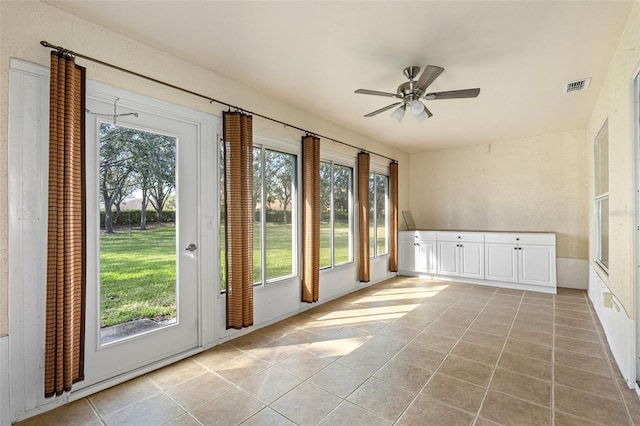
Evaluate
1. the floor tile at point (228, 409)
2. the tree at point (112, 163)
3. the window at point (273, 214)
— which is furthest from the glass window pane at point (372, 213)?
the tree at point (112, 163)

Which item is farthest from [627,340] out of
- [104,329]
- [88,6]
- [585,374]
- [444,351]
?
[88,6]

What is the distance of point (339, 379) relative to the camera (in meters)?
2.31

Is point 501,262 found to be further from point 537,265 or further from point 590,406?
point 590,406

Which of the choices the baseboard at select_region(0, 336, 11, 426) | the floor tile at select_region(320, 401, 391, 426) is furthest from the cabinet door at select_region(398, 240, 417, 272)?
the baseboard at select_region(0, 336, 11, 426)

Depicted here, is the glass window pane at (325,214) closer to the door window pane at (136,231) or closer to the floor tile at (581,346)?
the door window pane at (136,231)

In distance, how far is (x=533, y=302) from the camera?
4262mm

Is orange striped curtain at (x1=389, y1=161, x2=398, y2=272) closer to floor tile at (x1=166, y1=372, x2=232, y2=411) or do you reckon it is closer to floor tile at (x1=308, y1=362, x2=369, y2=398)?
floor tile at (x1=308, y1=362, x2=369, y2=398)

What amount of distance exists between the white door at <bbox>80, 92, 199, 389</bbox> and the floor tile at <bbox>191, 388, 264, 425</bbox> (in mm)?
805

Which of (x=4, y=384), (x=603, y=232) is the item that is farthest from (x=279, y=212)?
(x=603, y=232)

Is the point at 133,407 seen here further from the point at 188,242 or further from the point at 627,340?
the point at 627,340

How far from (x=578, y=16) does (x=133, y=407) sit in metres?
3.97

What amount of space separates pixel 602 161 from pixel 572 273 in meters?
2.33

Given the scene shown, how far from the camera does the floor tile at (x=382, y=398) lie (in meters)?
1.93

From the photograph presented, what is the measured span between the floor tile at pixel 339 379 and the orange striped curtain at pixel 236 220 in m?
0.97
